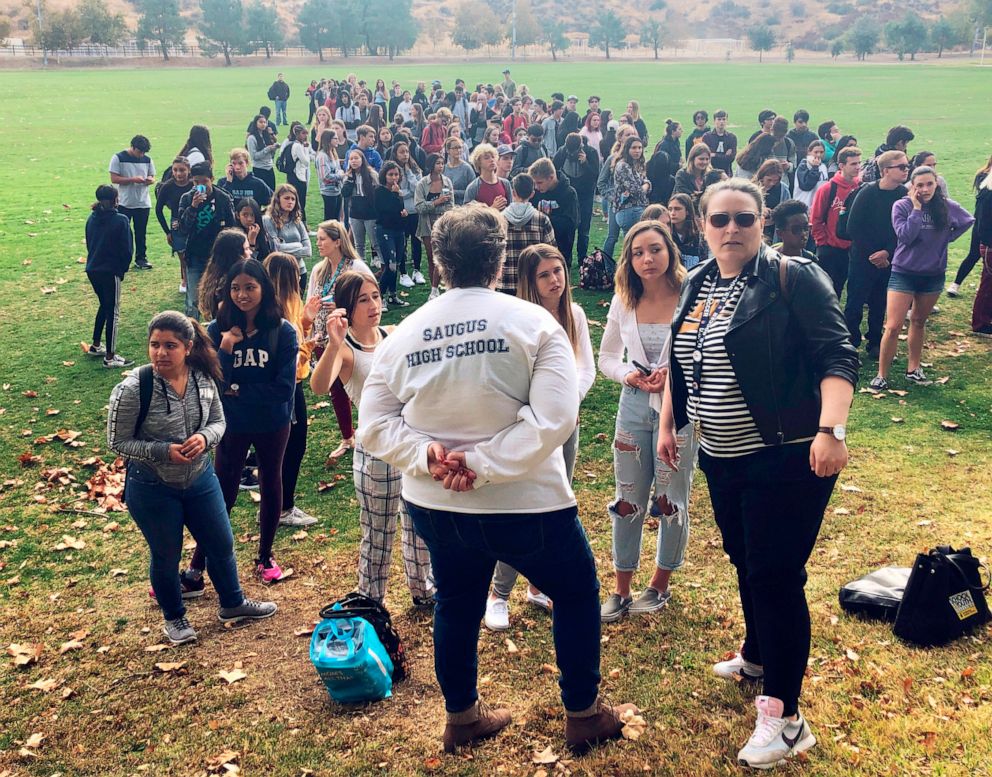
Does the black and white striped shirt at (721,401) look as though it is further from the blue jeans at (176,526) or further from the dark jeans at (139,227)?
the dark jeans at (139,227)

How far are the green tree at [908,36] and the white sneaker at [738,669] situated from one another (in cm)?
11807

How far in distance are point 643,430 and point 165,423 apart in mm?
2797

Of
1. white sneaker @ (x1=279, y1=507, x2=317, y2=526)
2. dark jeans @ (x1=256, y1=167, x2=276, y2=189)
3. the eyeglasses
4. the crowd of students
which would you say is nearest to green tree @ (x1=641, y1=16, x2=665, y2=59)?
dark jeans @ (x1=256, y1=167, x2=276, y2=189)

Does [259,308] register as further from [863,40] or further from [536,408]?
[863,40]

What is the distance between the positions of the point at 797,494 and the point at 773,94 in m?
56.8

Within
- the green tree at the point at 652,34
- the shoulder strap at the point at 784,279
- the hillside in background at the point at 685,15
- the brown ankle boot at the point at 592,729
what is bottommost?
the brown ankle boot at the point at 592,729

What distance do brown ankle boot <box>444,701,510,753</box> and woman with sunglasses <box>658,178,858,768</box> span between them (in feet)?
3.78

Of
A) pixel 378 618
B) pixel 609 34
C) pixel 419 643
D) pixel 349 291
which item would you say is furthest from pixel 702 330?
pixel 609 34

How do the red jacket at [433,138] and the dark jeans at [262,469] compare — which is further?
the red jacket at [433,138]

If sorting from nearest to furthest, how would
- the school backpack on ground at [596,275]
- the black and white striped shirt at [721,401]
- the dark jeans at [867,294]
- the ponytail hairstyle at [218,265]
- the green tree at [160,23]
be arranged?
the black and white striped shirt at [721,401] → the ponytail hairstyle at [218,265] → the dark jeans at [867,294] → the school backpack on ground at [596,275] → the green tree at [160,23]

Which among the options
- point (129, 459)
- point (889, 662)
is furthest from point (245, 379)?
point (889, 662)

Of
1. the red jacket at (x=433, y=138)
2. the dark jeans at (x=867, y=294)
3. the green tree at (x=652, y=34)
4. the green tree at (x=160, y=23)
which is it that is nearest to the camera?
the dark jeans at (x=867, y=294)

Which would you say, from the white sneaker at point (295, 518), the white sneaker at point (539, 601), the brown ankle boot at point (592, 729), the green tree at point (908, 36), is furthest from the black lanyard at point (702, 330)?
the green tree at point (908, 36)

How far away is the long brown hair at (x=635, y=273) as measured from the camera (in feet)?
17.5
